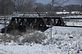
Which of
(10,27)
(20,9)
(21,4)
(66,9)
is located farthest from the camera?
(66,9)

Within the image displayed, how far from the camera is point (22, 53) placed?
10.4 meters

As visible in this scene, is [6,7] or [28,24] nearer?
[28,24]

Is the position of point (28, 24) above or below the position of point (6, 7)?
above

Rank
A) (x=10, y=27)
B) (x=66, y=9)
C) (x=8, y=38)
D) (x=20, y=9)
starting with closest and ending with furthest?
(x=8, y=38)
(x=10, y=27)
(x=20, y=9)
(x=66, y=9)

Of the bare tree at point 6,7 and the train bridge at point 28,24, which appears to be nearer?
the train bridge at point 28,24

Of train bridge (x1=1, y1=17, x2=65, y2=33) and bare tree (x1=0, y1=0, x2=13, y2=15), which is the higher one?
train bridge (x1=1, y1=17, x2=65, y2=33)

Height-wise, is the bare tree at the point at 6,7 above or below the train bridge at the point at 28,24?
below

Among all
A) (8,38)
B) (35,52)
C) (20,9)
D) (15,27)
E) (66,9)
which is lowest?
(66,9)

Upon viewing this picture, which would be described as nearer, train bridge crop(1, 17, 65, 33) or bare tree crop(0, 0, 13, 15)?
train bridge crop(1, 17, 65, 33)

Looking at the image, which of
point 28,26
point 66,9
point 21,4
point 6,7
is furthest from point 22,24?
point 66,9

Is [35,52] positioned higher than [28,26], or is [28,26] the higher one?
[35,52]

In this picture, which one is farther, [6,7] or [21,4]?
[6,7]

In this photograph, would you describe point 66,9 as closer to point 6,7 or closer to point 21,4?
point 6,7

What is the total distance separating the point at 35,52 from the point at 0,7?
68433mm
